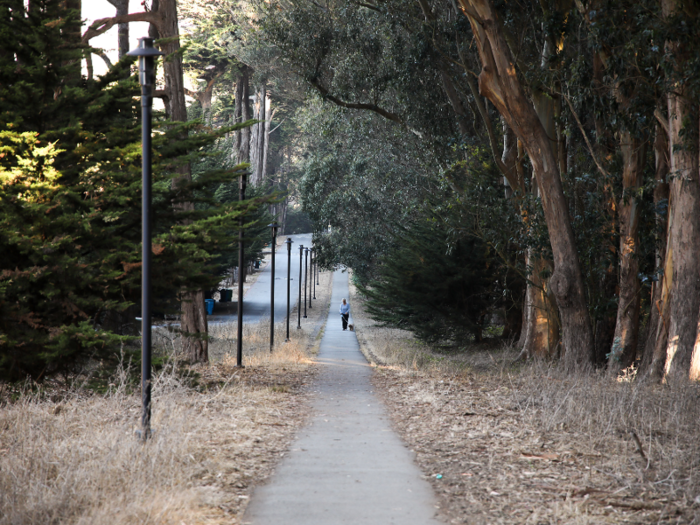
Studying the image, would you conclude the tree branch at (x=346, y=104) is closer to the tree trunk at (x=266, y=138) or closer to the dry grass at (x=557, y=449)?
the dry grass at (x=557, y=449)

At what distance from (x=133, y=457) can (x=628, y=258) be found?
35.1 feet

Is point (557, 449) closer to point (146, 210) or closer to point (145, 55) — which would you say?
point (146, 210)

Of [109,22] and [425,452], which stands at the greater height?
[109,22]

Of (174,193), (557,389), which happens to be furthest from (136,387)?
(557,389)

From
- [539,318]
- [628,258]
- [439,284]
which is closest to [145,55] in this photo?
[628,258]

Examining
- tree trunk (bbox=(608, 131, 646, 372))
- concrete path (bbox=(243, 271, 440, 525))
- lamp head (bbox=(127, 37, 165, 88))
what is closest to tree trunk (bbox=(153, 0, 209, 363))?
concrete path (bbox=(243, 271, 440, 525))

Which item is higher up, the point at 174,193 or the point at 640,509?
the point at 174,193

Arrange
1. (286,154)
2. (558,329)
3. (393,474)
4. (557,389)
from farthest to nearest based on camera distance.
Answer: (286,154) → (558,329) → (557,389) → (393,474)

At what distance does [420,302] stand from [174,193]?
12874 millimetres

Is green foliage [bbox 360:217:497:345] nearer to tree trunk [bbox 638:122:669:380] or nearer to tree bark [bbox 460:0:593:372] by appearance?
tree bark [bbox 460:0:593:372]

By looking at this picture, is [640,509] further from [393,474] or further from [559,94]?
[559,94]

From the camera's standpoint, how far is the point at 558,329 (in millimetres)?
17734

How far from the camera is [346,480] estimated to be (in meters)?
6.14

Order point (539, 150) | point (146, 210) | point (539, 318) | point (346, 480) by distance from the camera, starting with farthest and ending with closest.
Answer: point (539, 318) < point (539, 150) < point (146, 210) < point (346, 480)
